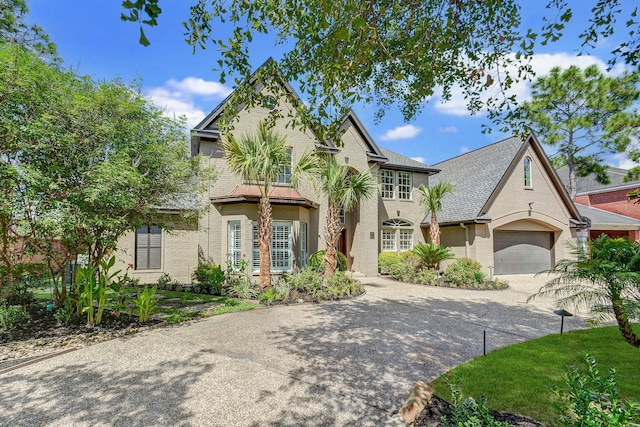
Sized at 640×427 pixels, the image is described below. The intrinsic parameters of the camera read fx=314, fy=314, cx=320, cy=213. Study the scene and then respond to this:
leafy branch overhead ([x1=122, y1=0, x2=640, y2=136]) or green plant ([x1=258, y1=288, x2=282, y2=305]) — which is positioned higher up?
leafy branch overhead ([x1=122, y1=0, x2=640, y2=136])

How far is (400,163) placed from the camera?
784 inches

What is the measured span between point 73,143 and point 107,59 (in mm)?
2790

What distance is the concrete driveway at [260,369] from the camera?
400 cm

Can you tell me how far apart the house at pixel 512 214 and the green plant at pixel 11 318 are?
1857 centimetres

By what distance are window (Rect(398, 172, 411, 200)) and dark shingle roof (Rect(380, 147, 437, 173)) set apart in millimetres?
600

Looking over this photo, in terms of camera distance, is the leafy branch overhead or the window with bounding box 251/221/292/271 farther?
the window with bounding box 251/221/292/271

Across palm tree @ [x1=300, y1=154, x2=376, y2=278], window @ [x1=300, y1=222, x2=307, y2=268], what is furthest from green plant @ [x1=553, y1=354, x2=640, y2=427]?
window @ [x1=300, y1=222, x2=307, y2=268]

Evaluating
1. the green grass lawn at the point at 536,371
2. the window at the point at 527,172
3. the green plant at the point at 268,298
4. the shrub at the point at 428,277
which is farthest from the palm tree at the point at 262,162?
the window at the point at 527,172

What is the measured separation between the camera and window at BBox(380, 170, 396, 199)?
1958 centimetres

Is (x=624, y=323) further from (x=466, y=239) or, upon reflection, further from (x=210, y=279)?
(x=466, y=239)

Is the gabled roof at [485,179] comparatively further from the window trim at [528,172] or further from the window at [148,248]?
the window at [148,248]

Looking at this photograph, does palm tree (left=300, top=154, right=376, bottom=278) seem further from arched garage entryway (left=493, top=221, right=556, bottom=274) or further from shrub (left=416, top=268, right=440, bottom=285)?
arched garage entryway (left=493, top=221, right=556, bottom=274)

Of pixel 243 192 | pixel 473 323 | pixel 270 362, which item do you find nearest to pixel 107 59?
pixel 243 192

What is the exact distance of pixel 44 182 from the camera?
601cm
